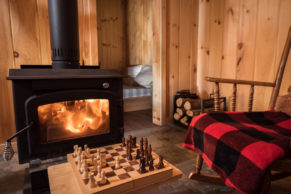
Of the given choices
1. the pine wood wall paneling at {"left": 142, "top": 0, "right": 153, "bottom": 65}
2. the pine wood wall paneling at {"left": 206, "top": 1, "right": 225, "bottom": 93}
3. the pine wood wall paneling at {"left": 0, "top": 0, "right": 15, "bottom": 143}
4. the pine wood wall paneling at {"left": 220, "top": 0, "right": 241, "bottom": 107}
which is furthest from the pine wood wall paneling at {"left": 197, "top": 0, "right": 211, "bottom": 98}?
the pine wood wall paneling at {"left": 0, "top": 0, "right": 15, "bottom": 143}

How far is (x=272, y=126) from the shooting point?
1.14 metres

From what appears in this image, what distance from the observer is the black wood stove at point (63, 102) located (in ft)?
3.82

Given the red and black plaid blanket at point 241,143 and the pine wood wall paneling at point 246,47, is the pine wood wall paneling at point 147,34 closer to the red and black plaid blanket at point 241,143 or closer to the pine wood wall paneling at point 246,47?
the pine wood wall paneling at point 246,47

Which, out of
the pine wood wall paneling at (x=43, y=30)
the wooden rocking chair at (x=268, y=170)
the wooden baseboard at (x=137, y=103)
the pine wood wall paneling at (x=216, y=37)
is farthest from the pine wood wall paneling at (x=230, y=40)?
the pine wood wall paneling at (x=43, y=30)

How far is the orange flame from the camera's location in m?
1.27

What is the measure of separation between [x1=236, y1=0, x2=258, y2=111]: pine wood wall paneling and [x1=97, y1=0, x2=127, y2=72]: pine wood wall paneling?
9.16 ft

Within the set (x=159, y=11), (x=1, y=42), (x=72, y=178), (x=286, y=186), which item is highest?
(x=159, y=11)

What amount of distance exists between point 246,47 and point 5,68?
2.42 metres

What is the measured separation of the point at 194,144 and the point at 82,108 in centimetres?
79

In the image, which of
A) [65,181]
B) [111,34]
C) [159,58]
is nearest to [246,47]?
[159,58]

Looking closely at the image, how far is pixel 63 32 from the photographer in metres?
1.33

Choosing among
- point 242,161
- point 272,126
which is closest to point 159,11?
point 272,126

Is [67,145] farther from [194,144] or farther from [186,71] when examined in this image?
[186,71]

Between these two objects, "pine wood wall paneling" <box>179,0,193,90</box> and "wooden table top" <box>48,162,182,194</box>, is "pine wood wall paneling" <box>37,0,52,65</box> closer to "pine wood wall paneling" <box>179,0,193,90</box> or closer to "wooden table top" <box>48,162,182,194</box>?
"wooden table top" <box>48,162,182,194</box>
